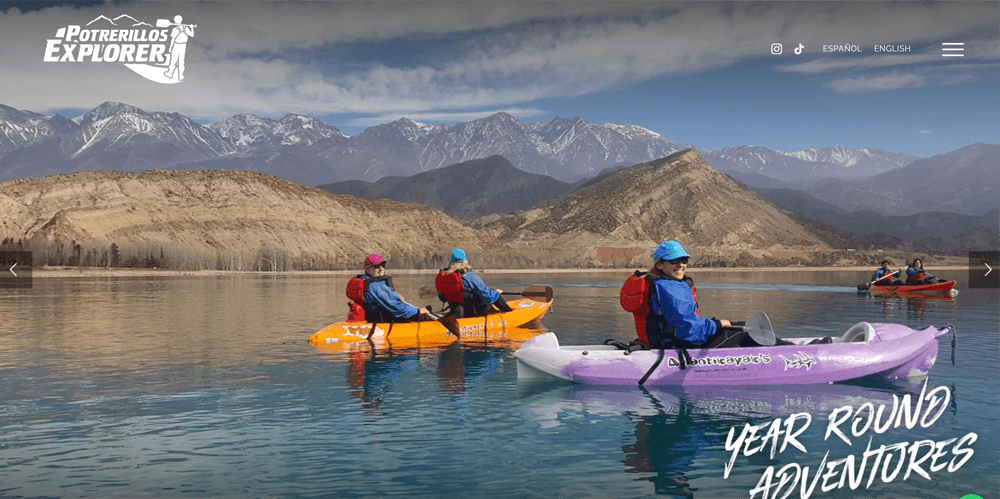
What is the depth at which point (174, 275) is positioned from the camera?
305 feet

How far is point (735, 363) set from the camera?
14.9 m

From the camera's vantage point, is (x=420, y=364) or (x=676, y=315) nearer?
(x=676, y=315)

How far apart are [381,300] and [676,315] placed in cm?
1050

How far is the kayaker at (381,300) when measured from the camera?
21703mm

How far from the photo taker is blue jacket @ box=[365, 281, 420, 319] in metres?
22.0

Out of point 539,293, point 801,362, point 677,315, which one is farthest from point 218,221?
point 801,362

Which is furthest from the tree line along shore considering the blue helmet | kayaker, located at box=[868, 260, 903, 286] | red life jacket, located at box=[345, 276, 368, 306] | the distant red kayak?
the blue helmet

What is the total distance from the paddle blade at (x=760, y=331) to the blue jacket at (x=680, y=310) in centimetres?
90

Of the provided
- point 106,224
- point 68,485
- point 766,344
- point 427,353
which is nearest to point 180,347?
point 427,353

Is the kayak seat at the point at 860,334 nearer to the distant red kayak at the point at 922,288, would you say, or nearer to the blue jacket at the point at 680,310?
the blue jacket at the point at 680,310

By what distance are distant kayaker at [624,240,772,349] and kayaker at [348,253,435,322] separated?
8.87m

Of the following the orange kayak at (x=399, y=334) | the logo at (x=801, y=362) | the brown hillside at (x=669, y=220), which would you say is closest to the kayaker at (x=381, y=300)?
the orange kayak at (x=399, y=334)

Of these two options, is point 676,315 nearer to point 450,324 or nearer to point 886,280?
point 450,324

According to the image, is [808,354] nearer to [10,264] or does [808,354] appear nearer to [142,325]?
[142,325]
